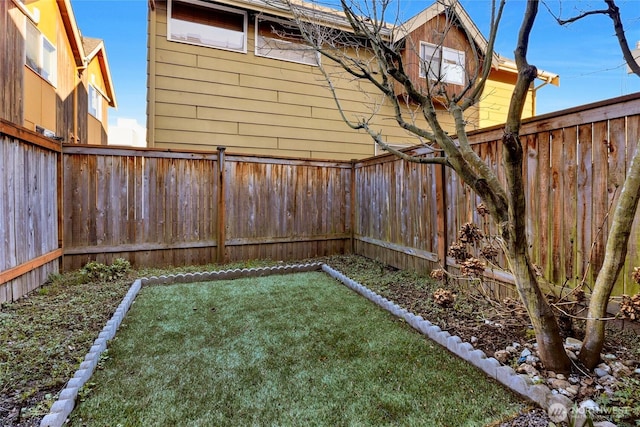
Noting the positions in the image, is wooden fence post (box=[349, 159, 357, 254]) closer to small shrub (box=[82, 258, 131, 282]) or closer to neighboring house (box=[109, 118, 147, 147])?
small shrub (box=[82, 258, 131, 282])

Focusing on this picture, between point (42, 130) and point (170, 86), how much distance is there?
12.5 feet

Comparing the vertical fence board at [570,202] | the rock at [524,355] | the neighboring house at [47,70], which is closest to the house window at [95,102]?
the neighboring house at [47,70]

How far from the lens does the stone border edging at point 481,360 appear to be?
1.75 m

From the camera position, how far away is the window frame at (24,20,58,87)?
6658 millimetres

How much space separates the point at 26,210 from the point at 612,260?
519cm

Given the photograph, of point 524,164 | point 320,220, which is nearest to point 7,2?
point 320,220

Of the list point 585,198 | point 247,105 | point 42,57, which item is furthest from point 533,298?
point 42,57

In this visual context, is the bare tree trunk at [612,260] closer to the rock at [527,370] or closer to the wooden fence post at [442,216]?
the rock at [527,370]

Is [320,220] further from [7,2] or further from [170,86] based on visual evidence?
[7,2]

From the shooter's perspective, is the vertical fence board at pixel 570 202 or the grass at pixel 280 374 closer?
the grass at pixel 280 374

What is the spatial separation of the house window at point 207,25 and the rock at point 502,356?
6.38 m

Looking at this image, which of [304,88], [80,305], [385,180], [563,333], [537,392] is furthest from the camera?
[304,88]

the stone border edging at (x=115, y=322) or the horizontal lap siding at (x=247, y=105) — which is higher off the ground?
the horizontal lap siding at (x=247, y=105)

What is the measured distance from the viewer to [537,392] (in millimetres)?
1768
